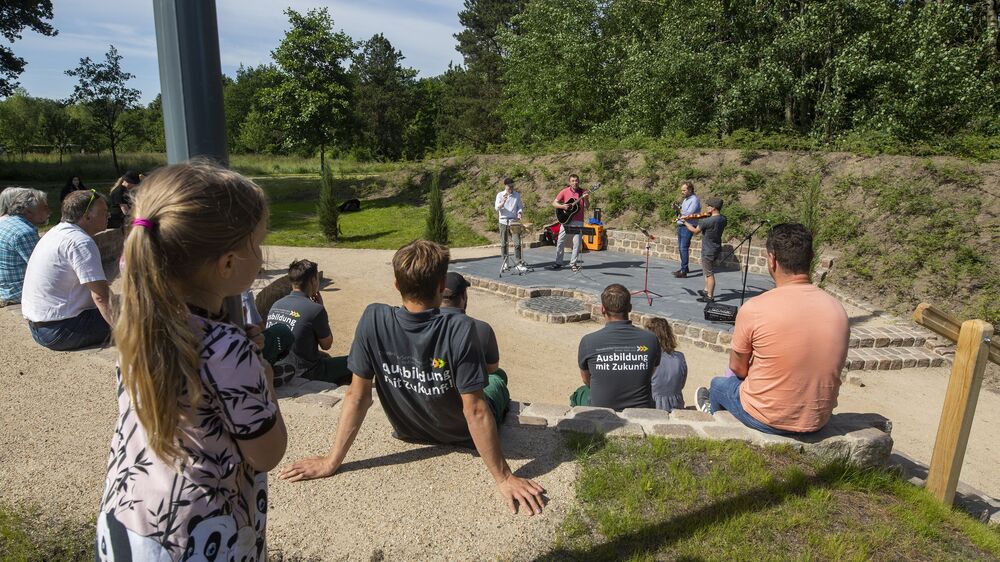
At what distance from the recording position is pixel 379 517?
2.82m

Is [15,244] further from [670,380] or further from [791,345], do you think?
[791,345]

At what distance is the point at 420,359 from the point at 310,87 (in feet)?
79.5

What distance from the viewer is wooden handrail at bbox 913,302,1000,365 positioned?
320 cm

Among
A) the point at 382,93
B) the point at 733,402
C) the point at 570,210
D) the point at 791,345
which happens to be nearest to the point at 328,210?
the point at 570,210

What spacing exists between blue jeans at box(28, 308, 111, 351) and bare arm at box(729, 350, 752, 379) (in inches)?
197

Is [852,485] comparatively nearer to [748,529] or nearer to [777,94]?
[748,529]

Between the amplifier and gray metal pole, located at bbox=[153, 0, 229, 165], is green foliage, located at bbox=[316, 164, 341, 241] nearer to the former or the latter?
the amplifier

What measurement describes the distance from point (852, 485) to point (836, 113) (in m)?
17.7

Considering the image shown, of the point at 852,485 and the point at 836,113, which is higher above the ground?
the point at 836,113

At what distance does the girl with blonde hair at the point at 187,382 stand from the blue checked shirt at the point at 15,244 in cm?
504

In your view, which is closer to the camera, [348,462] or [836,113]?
[348,462]

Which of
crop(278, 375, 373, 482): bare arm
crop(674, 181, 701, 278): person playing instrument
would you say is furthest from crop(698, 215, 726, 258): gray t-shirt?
crop(278, 375, 373, 482): bare arm

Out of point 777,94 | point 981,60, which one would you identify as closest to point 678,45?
point 777,94

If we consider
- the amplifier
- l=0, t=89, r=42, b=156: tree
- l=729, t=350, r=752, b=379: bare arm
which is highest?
l=0, t=89, r=42, b=156: tree
